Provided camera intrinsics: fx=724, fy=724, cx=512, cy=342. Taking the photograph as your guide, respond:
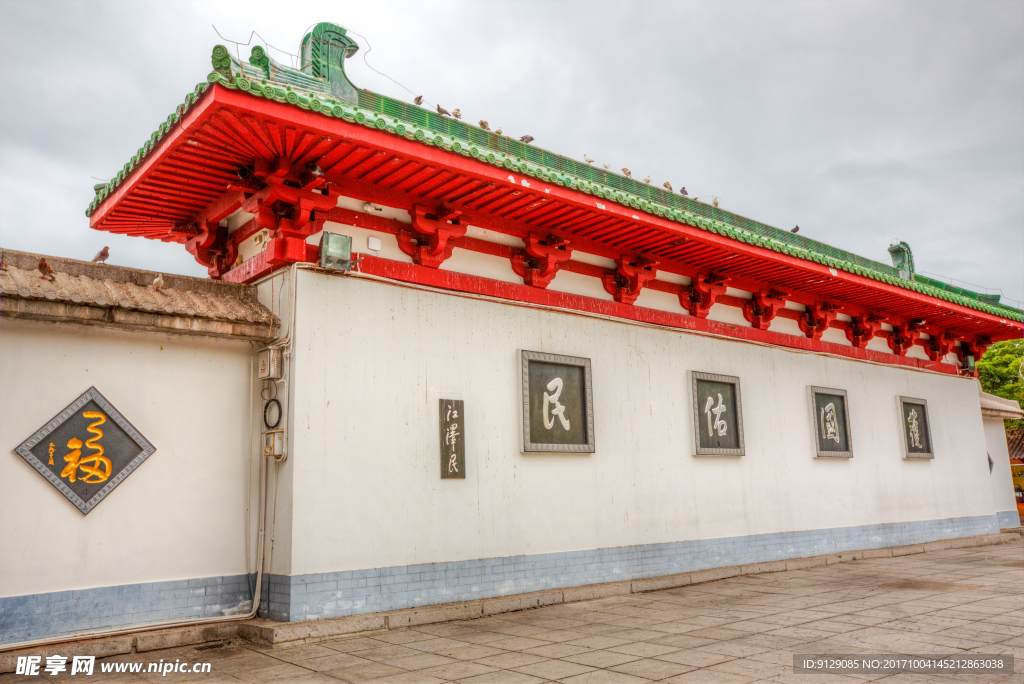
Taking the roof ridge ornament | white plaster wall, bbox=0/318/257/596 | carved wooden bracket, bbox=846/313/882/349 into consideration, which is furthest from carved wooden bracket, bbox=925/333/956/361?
white plaster wall, bbox=0/318/257/596

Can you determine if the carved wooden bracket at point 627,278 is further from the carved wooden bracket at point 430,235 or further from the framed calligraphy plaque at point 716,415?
the carved wooden bracket at point 430,235

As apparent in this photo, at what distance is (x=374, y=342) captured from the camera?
6.95m

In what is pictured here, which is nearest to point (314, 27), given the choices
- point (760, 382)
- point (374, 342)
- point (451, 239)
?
point (451, 239)

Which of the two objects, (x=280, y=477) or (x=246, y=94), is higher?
(x=246, y=94)

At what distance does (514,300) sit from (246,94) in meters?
3.63

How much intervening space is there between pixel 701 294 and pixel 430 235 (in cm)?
428

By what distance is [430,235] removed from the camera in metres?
7.52

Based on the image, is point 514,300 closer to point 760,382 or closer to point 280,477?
point 280,477

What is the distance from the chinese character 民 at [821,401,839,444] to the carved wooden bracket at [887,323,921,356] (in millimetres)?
2673

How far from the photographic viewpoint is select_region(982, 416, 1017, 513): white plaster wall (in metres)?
15.0

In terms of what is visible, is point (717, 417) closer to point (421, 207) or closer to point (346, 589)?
point (421, 207)

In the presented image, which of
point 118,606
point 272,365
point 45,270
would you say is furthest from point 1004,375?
point 45,270

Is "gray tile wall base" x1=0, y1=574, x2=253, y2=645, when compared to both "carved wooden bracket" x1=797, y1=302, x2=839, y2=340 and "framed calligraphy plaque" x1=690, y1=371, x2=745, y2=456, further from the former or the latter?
"carved wooden bracket" x1=797, y1=302, x2=839, y2=340

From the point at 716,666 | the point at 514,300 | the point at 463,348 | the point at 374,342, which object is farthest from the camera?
the point at 514,300
